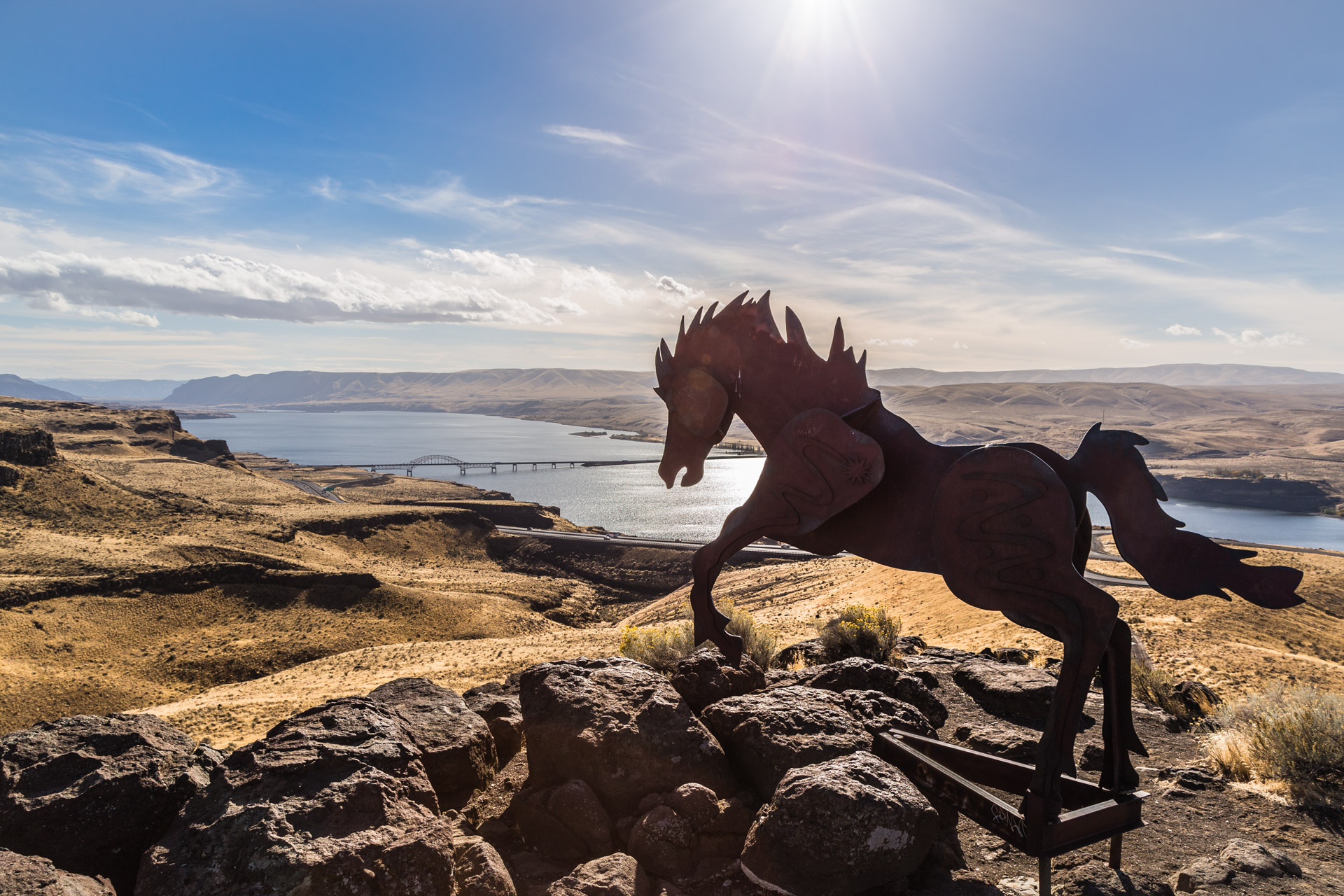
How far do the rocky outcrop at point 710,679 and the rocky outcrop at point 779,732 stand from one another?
0.59m

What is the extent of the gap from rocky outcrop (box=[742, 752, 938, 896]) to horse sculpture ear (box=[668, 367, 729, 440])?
296 centimetres

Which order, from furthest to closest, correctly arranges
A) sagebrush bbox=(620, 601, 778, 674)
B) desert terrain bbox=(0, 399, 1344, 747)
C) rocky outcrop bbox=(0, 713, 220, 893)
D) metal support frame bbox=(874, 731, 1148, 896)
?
desert terrain bbox=(0, 399, 1344, 747)
sagebrush bbox=(620, 601, 778, 674)
metal support frame bbox=(874, 731, 1148, 896)
rocky outcrop bbox=(0, 713, 220, 893)

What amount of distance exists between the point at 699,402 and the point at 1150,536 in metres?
3.67

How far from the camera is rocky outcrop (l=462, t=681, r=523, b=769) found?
7125mm

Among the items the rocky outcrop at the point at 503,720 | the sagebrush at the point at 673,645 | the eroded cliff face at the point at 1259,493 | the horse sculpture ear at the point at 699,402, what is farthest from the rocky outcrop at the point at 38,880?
the eroded cliff face at the point at 1259,493

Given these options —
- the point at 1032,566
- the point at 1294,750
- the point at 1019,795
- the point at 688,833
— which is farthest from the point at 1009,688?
the point at 688,833

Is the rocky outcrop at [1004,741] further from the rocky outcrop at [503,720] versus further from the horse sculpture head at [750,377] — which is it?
the rocky outcrop at [503,720]

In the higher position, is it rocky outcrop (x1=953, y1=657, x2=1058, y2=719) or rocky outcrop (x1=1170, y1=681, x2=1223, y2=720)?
rocky outcrop (x1=953, y1=657, x2=1058, y2=719)

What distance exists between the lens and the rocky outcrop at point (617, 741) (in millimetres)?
5539

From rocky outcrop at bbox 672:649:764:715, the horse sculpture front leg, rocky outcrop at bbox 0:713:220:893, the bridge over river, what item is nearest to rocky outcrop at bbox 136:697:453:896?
rocky outcrop at bbox 0:713:220:893

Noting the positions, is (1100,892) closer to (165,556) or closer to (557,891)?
(557,891)

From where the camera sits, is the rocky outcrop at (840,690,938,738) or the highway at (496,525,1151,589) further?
the highway at (496,525,1151,589)

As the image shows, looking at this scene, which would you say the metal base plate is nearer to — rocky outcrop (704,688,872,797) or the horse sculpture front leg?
rocky outcrop (704,688,872,797)

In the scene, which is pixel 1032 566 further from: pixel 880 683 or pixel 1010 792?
pixel 880 683
